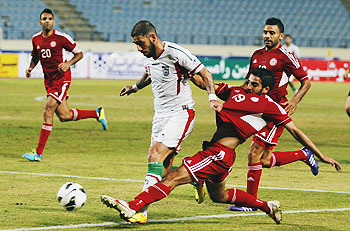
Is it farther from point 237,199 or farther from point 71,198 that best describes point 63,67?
point 237,199

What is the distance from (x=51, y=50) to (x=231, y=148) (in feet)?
19.6

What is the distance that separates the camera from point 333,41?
49.4 m

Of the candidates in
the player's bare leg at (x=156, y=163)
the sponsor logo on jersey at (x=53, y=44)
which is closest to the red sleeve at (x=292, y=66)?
the player's bare leg at (x=156, y=163)

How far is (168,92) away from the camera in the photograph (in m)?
6.95

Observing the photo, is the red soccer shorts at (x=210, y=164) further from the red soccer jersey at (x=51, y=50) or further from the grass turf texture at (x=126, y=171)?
the red soccer jersey at (x=51, y=50)

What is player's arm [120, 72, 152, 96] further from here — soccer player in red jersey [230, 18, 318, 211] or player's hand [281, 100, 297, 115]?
player's hand [281, 100, 297, 115]

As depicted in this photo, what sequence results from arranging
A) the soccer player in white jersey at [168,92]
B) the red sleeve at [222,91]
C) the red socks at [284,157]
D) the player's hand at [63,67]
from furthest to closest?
1. the player's hand at [63,67]
2. the red socks at [284,157]
3. the red sleeve at [222,91]
4. the soccer player in white jersey at [168,92]

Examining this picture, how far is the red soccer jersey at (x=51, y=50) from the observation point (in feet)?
37.9

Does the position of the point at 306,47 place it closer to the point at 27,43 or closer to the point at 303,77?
the point at 27,43

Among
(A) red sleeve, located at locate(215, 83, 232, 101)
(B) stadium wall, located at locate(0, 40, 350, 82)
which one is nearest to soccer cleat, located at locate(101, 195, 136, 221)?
(A) red sleeve, located at locate(215, 83, 232, 101)

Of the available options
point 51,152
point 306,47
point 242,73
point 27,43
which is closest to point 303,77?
point 51,152

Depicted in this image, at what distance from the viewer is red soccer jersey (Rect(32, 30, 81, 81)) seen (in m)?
11.5

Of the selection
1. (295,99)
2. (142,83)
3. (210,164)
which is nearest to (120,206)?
(210,164)

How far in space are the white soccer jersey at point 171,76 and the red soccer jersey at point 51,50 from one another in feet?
16.0
